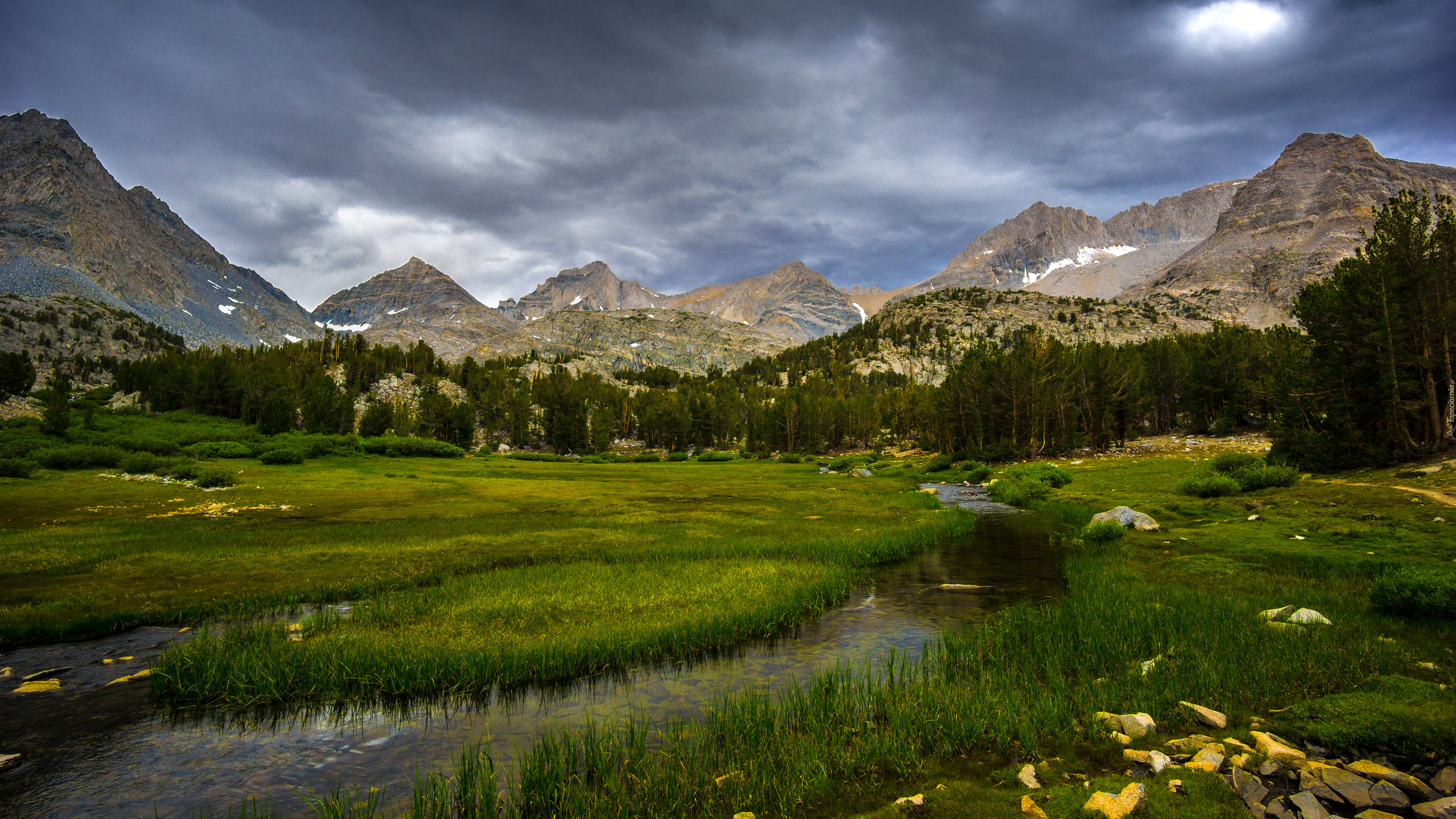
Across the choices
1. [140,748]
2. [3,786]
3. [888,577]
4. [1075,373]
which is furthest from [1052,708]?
[1075,373]

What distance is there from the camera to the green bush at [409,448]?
316 ft

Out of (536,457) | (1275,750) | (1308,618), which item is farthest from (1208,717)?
(536,457)

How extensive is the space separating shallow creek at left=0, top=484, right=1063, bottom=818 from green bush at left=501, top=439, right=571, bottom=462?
4115 inches

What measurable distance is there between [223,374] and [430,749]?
170 m

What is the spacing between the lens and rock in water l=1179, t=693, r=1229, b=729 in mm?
8164

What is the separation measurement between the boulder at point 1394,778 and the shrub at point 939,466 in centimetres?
7488

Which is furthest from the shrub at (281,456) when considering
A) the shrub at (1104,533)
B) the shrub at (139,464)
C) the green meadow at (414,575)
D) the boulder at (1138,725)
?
the boulder at (1138,725)

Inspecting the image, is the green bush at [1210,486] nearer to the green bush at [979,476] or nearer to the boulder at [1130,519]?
the boulder at [1130,519]

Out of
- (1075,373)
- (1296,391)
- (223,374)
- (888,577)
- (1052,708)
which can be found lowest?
(888,577)

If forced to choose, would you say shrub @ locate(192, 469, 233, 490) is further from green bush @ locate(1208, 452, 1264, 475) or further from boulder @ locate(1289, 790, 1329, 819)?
green bush @ locate(1208, 452, 1264, 475)

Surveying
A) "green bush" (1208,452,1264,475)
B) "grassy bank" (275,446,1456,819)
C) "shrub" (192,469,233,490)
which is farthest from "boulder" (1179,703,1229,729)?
"shrub" (192,469,233,490)

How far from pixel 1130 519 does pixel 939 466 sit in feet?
175

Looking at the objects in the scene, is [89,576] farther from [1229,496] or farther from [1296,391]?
[1296,391]

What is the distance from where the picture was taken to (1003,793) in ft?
22.4
